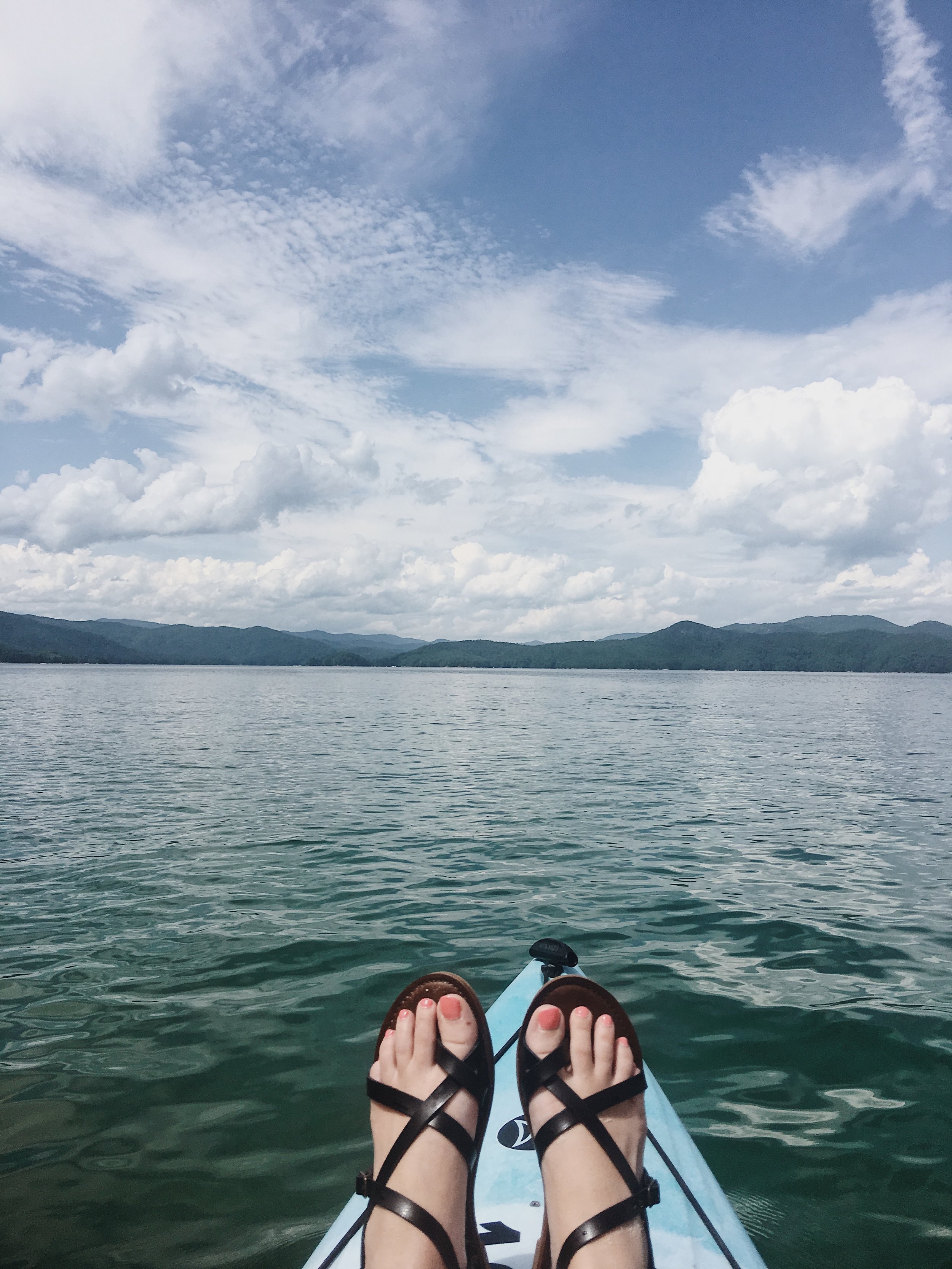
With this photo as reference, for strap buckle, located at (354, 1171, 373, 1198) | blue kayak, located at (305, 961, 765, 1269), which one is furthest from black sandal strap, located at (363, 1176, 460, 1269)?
blue kayak, located at (305, 961, 765, 1269)

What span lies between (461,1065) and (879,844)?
12.5 metres

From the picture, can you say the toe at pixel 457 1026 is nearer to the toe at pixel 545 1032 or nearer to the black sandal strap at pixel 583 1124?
the toe at pixel 545 1032

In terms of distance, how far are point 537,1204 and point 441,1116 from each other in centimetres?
86

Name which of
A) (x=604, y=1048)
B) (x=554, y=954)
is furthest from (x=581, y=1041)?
(x=554, y=954)

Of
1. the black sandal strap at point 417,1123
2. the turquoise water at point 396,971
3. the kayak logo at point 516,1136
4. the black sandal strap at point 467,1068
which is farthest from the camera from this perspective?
the kayak logo at point 516,1136

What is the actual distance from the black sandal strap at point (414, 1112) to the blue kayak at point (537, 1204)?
474 mm

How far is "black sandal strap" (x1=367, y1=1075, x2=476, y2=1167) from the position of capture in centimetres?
391

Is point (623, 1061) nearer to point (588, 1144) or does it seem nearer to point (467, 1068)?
point (588, 1144)

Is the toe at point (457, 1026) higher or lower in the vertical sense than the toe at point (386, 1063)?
higher

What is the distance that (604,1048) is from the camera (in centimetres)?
429

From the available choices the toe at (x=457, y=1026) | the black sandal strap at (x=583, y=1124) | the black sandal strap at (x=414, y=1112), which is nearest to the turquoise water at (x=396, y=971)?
the black sandal strap at (x=414, y=1112)

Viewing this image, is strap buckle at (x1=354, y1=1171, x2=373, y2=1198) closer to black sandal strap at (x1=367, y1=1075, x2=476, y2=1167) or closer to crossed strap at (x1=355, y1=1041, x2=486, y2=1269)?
crossed strap at (x1=355, y1=1041, x2=486, y2=1269)

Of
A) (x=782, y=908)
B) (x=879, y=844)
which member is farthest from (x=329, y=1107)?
(x=879, y=844)

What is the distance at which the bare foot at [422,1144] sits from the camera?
3.41m
